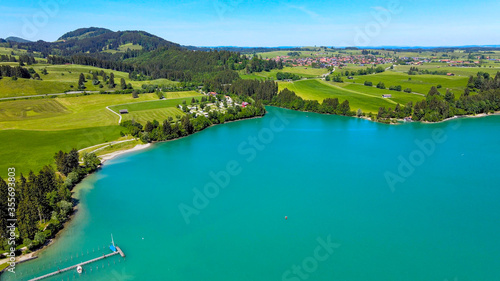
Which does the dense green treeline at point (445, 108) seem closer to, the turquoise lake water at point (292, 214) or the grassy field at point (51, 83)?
the turquoise lake water at point (292, 214)

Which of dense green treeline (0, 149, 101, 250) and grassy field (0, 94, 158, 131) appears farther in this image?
grassy field (0, 94, 158, 131)

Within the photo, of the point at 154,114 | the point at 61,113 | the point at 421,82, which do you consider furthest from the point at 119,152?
the point at 421,82

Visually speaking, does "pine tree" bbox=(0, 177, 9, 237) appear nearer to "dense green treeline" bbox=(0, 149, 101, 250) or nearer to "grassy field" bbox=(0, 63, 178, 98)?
"dense green treeline" bbox=(0, 149, 101, 250)

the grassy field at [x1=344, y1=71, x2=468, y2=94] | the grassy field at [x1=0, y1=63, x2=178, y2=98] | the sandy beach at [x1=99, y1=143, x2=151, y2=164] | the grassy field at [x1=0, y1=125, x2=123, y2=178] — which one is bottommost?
the sandy beach at [x1=99, y1=143, x2=151, y2=164]

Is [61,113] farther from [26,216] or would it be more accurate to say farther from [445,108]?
[445,108]

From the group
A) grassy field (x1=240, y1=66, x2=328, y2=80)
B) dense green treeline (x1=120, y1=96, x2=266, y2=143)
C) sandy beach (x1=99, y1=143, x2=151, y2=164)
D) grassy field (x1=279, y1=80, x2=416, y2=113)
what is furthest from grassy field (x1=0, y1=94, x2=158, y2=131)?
grassy field (x1=279, y1=80, x2=416, y2=113)

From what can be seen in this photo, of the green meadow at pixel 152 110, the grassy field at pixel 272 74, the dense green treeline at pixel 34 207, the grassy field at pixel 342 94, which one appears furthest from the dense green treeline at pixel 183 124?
the grassy field at pixel 272 74
